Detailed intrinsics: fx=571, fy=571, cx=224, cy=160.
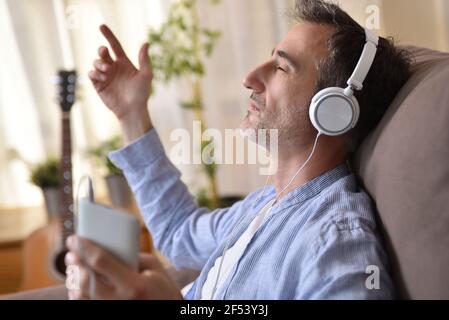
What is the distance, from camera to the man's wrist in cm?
116

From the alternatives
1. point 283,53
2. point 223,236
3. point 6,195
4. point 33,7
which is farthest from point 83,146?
point 283,53

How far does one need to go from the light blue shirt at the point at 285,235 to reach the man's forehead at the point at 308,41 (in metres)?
0.20

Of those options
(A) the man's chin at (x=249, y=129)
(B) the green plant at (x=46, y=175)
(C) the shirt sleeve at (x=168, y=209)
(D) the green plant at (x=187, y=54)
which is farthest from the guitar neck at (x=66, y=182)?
(A) the man's chin at (x=249, y=129)

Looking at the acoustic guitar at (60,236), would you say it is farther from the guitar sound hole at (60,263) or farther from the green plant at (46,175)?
the green plant at (46,175)

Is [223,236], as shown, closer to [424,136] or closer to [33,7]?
[424,136]

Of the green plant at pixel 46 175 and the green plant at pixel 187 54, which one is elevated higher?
the green plant at pixel 187 54

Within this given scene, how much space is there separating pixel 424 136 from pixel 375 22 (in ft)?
1.44

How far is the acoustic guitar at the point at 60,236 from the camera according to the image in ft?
5.61

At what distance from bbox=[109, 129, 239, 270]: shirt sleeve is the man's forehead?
13.2 inches

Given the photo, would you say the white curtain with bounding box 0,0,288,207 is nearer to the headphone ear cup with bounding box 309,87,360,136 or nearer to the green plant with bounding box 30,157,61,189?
the green plant with bounding box 30,157,61,189

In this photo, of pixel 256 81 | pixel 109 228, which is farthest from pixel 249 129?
pixel 109 228

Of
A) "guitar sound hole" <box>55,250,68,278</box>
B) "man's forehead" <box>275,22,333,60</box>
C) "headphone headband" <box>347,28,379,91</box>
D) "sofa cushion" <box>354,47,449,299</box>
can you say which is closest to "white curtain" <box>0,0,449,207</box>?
"guitar sound hole" <box>55,250,68,278</box>

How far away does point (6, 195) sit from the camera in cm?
225

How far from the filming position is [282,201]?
94cm
